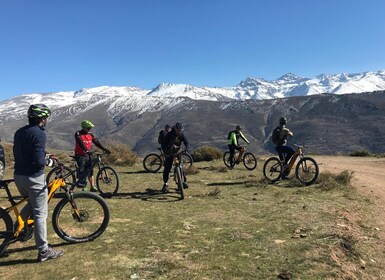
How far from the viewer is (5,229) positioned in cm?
743

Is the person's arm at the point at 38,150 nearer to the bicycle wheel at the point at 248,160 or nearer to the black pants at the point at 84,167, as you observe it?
the black pants at the point at 84,167

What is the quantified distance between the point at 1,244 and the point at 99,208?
195cm

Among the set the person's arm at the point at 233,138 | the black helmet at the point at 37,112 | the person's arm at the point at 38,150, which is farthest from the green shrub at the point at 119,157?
the person's arm at the point at 38,150

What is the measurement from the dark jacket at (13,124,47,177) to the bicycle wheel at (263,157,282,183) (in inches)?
453

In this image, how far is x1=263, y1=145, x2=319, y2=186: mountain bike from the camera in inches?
613

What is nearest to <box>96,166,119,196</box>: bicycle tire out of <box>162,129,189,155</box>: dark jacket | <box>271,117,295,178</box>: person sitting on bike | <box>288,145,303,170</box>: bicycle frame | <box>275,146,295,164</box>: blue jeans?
<box>162,129,189,155</box>: dark jacket

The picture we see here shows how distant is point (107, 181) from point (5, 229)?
7.11 m

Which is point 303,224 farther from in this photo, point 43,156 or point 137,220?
point 43,156

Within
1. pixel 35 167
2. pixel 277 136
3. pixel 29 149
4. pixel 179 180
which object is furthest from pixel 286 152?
pixel 29 149

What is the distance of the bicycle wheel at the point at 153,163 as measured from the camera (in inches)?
827

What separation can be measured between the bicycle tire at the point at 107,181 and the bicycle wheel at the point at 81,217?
561 centimetres

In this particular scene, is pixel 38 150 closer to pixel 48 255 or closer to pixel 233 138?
pixel 48 255

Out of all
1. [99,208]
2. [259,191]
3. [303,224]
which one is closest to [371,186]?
[259,191]

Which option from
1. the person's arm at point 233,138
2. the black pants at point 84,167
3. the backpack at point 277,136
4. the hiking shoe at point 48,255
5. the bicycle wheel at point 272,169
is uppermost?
the backpack at point 277,136
